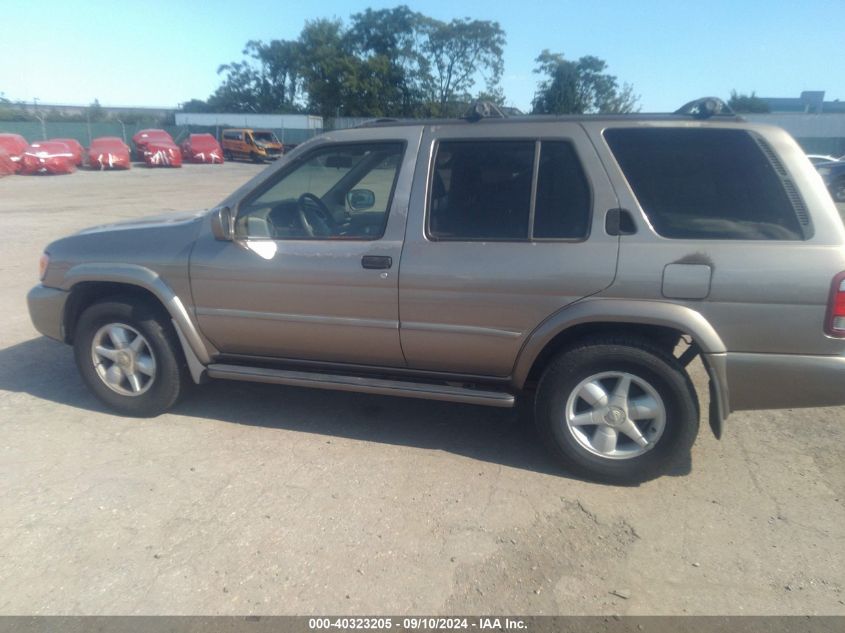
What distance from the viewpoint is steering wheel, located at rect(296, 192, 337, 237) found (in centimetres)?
428

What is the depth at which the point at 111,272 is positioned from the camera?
439cm

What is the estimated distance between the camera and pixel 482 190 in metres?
3.92

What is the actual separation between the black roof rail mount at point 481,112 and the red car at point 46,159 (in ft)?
98.3

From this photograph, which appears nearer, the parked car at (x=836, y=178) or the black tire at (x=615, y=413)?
the black tire at (x=615, y=413)

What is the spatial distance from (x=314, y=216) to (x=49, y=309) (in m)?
1.94

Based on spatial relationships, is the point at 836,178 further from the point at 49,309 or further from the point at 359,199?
the point at 49,309

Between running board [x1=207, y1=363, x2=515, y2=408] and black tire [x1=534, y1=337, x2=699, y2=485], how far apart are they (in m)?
0.27

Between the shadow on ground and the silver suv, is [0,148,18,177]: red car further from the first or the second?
the silver suv

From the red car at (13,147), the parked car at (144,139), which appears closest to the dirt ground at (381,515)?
the red car at (13,147)

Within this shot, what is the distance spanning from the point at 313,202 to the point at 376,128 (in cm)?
68

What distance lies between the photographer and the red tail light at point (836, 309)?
3.29 meters

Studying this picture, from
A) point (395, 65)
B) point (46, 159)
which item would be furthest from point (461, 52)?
point (46, 159)

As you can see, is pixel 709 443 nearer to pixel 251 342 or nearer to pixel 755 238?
pixel 755 238

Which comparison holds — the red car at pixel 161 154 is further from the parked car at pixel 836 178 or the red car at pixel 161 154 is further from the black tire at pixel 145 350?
the black tire at pixel 145 350
